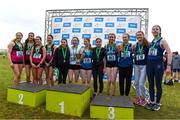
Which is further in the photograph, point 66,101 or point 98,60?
point 98,60

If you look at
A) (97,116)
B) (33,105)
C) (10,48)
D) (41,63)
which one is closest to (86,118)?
(97,116)

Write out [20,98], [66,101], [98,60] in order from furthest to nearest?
[98,60] → [20,98] → [66,101]

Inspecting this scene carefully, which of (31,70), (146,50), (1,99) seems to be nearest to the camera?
(146,50)

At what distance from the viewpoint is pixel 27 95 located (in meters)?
5.90

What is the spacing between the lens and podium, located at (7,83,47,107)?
582 cm

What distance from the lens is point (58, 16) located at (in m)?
10.1

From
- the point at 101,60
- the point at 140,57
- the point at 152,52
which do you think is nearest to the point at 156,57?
the point at 152,52

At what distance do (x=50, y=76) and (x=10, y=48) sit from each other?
4.13 ft

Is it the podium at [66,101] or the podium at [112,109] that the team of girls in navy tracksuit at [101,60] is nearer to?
the podium at [112,109]

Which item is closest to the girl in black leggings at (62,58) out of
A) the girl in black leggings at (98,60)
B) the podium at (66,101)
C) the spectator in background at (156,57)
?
the girl in black leggings at (98,60)

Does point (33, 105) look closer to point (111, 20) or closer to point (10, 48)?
point (10, 48)

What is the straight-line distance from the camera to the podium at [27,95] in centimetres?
582

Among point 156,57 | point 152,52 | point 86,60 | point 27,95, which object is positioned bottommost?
point 27,95

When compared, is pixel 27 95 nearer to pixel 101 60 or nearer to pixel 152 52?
pixel 101 60
